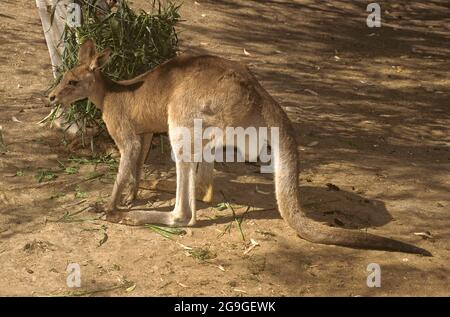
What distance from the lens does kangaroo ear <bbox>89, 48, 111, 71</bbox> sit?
192 inches

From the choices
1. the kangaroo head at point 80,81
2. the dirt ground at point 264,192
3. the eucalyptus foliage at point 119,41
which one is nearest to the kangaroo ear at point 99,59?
the kangaroo head at point 80,81

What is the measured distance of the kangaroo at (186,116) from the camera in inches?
177

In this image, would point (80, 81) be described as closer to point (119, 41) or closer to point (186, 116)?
point (119, 41)

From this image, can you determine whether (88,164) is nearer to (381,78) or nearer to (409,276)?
(409,276)

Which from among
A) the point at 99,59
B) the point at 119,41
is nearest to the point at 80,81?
the point at 99,59

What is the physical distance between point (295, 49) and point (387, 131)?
3.06 m

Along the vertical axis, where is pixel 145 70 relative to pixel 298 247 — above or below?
above

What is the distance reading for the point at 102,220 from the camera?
4844 millimetres

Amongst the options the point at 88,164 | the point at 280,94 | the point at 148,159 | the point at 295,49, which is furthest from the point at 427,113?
the point at 88,164

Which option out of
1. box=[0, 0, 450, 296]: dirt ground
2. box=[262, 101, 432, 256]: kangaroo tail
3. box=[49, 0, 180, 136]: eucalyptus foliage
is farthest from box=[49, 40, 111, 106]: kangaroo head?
box=[262, 101, 432, 256]: kangaroo tail

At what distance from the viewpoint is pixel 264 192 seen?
543cm

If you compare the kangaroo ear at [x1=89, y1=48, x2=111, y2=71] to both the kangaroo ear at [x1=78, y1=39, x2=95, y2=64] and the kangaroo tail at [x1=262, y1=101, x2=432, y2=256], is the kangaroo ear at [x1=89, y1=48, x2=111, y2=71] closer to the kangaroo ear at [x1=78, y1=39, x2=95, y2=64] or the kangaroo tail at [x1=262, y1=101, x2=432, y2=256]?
the kangaroo ear at [x1=78, y1=39, x2=95, y2=64]

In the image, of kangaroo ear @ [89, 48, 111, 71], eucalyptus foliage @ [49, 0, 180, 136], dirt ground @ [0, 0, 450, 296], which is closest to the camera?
dirt ground @ [0, 0, 450, 296]

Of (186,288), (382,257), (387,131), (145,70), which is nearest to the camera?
(186,288)
